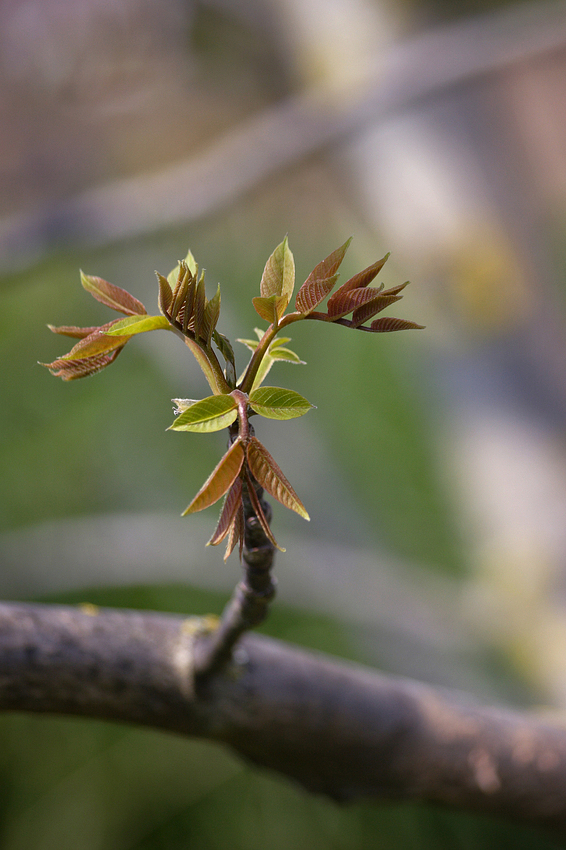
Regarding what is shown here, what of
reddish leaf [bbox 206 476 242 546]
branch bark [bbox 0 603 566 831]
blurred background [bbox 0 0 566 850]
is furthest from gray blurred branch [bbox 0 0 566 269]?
reddish leaf [bbox 206 476 242 546]

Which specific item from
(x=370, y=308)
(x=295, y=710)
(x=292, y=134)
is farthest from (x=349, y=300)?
(x=292, y=134)

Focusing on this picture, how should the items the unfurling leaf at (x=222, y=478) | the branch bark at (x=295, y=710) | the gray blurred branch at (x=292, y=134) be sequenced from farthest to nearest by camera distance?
the gray blurred branch at (x=292, y=134)
the branch bark at (x=295, y=710)
the unfurling leaf at (x=222, y=478)

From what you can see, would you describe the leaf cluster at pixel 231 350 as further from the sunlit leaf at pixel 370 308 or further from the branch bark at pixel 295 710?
the branch bark at pixel 295 710

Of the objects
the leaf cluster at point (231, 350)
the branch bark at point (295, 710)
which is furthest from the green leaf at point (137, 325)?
the branch bark at point (295, 710)

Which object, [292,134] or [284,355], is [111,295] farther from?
[292,134]

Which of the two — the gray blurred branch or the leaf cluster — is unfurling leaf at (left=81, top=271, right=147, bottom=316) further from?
the gray blurred branch
